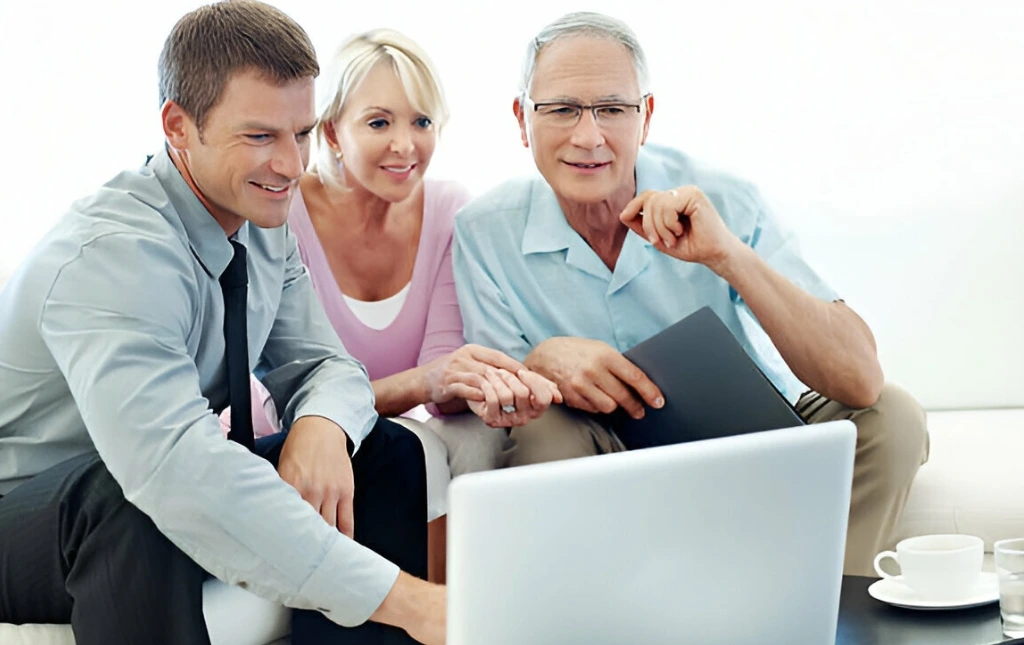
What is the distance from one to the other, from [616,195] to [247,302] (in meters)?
0.75

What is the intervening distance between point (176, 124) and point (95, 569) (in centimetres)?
60

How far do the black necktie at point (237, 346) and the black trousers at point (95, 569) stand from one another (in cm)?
21

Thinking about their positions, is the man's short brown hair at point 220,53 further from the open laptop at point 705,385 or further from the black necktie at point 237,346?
the open laptop at point 705,385

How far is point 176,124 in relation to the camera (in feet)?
5.42

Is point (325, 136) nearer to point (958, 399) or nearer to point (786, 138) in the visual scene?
point (786, 138)

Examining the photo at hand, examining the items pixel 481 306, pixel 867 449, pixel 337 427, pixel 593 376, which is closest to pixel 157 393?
pixel 337 427

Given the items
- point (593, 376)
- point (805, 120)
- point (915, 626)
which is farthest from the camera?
point (805, 120)

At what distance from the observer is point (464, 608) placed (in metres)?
1.04

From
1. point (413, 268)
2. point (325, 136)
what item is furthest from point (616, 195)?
point (325, 136)

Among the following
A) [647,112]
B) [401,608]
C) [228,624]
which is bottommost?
[228,624]

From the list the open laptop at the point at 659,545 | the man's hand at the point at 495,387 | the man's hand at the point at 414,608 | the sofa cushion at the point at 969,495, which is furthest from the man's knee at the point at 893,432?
the man's hand at the point at 414,608

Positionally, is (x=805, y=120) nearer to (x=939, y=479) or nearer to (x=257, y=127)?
(x=939, y=479)

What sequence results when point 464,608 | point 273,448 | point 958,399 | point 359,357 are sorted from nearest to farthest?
point 464,608 → point 273,448 → point 359,357 → point 958,399

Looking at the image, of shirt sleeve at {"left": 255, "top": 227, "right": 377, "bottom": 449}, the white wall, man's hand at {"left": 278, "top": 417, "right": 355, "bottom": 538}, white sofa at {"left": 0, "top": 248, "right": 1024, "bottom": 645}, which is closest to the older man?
white sofa at {"left": 0, "top": 248, "right": 1024, "bottom": 645}
